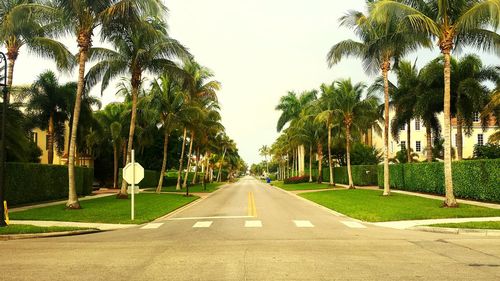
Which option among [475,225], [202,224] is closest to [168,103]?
[202,224]

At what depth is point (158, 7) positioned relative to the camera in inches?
944

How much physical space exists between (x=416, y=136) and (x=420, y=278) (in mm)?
69856

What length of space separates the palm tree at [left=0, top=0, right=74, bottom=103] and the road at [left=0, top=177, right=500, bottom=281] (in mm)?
12931

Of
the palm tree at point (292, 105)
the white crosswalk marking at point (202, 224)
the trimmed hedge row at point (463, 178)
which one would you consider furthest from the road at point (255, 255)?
the palm tree at point (292, 105)

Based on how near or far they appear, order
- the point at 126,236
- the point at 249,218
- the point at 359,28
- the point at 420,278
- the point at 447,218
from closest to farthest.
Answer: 1. the point at 420,278
2. the point at 126,236
3. the point at 447,218
4. the point at 249,218
5. the point at 359,28

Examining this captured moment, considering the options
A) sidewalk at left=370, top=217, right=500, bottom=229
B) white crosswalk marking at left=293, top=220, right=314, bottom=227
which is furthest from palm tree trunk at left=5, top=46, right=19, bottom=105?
sidewalk at left=370, top=217, right=500, bottom=229

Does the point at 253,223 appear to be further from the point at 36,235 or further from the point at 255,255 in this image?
the point at 255,255

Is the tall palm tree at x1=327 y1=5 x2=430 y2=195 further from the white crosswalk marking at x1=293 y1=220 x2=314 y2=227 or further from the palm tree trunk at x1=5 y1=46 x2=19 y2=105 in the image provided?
the palm tree trunk at x1=5 y1=46 x2=19 y2=105

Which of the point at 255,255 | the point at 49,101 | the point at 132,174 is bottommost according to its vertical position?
the point at 255,255

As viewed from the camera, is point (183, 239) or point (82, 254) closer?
point (82, 254)

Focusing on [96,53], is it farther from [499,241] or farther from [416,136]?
[416,136]

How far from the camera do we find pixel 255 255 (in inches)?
409

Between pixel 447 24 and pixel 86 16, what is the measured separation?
17.4 m

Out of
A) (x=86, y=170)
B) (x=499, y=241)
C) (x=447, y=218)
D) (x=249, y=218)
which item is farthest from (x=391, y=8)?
(x=86, y=170)
